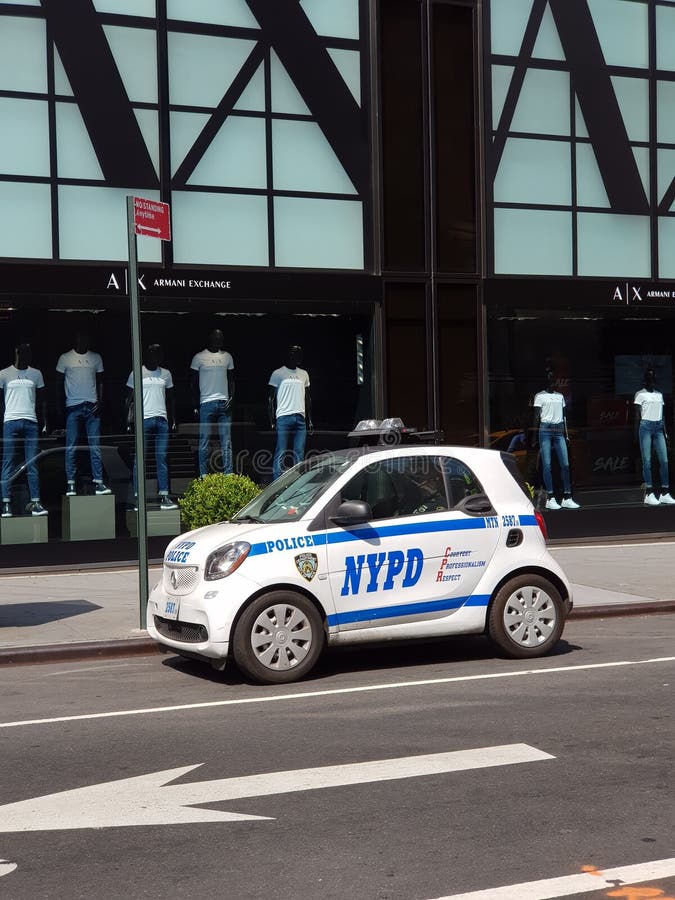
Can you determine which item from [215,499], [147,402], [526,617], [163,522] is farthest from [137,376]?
[147,402]

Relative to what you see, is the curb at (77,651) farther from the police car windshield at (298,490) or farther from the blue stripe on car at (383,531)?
the blue stripe on car at (383,531)

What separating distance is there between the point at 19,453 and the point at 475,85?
8.29 meters

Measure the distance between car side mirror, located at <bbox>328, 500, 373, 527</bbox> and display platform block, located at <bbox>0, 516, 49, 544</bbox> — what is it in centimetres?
745

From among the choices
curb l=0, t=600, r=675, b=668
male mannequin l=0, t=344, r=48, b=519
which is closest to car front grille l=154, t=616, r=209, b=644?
curb l=0, t=600, r=675, b=668

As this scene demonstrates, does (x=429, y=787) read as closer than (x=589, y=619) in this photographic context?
Yes

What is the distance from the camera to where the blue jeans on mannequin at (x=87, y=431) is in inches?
624

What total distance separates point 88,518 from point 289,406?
320 cm

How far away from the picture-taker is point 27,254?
15.1 m

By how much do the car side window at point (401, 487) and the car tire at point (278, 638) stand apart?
0.94m

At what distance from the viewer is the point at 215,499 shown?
50.3 ft

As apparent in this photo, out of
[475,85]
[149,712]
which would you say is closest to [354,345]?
[475,85]

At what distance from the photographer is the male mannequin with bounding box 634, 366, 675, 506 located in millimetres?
18922

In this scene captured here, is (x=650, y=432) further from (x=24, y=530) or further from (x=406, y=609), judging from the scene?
(x=406, y=609)

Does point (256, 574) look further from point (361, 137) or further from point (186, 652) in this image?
point (361, 137)
